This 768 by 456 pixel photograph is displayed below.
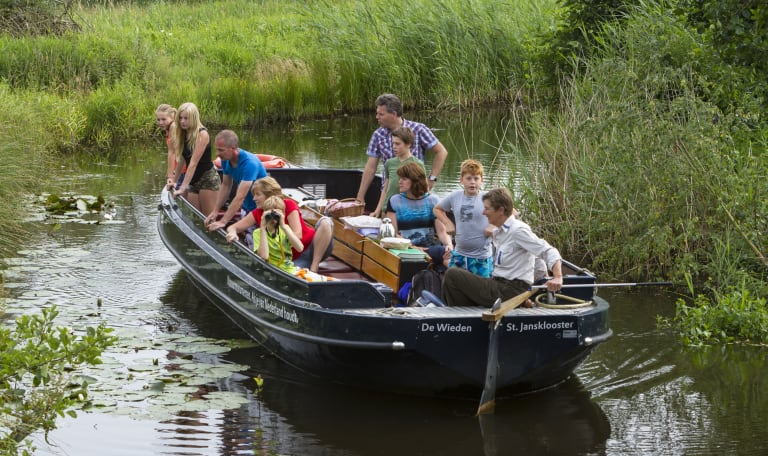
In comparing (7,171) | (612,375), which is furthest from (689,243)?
(7,171)

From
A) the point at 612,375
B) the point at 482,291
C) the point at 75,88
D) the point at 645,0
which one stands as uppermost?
the point at 645,0

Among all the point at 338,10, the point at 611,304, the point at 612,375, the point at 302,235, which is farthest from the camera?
the point at 338,10

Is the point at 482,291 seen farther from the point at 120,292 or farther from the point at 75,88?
the point at 75,88

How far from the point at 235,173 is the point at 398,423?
3.71m

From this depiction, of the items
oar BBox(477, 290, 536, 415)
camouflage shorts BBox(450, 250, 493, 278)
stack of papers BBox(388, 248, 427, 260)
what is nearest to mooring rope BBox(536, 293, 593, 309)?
oar BBox(477, 290, 536, 415)

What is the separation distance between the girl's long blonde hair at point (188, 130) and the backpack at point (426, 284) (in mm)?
3707

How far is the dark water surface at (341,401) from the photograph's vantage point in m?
7.64

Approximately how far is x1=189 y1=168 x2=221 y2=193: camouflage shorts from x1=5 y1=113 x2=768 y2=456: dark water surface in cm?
109

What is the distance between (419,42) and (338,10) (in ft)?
10.3

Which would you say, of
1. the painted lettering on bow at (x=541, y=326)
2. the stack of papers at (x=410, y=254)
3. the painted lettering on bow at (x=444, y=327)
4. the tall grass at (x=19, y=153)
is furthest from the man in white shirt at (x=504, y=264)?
the tall grass at (x=19, y=153)

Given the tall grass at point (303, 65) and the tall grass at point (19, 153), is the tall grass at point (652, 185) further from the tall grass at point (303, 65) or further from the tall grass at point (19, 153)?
the tall grass at point (303, 65)

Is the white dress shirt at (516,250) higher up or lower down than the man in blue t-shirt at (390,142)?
lower down

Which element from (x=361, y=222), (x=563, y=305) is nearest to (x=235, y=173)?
(x=361, y=222)

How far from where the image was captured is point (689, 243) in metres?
11.1
